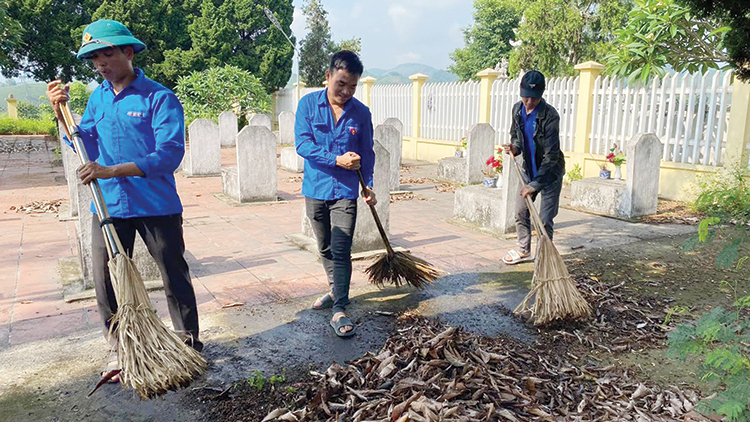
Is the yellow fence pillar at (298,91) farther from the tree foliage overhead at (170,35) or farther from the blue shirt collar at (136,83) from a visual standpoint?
the blue shirt collar at (136,83)

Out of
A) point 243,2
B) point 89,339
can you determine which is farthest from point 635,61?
point 243,2

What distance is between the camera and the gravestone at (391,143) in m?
8.05

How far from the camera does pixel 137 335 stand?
9.38ft

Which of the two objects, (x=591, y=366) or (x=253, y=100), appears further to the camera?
(x=253, y=100)

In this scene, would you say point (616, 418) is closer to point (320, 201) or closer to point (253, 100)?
point (320, 201)

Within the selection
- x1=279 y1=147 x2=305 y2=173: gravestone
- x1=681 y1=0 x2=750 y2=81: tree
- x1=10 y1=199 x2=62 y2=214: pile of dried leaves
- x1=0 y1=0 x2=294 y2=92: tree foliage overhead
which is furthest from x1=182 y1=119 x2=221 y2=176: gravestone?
x1=0 y1=0 x2=294 y2=92: tree foliage overhead

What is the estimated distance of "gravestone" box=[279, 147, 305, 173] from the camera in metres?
12.6

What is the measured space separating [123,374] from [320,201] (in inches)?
68.0

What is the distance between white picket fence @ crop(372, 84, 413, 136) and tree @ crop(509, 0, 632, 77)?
5904mm

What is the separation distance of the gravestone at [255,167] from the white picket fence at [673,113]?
20.1 feet

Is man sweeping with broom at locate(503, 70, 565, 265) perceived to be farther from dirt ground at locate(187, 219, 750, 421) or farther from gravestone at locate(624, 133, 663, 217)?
gravestone at locate(624, 133, 663, 217)

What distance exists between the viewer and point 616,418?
→ 8.99 ft

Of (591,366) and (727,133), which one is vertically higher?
(727,133)

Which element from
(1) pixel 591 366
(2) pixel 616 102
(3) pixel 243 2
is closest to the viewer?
(1) pixel 591 366
